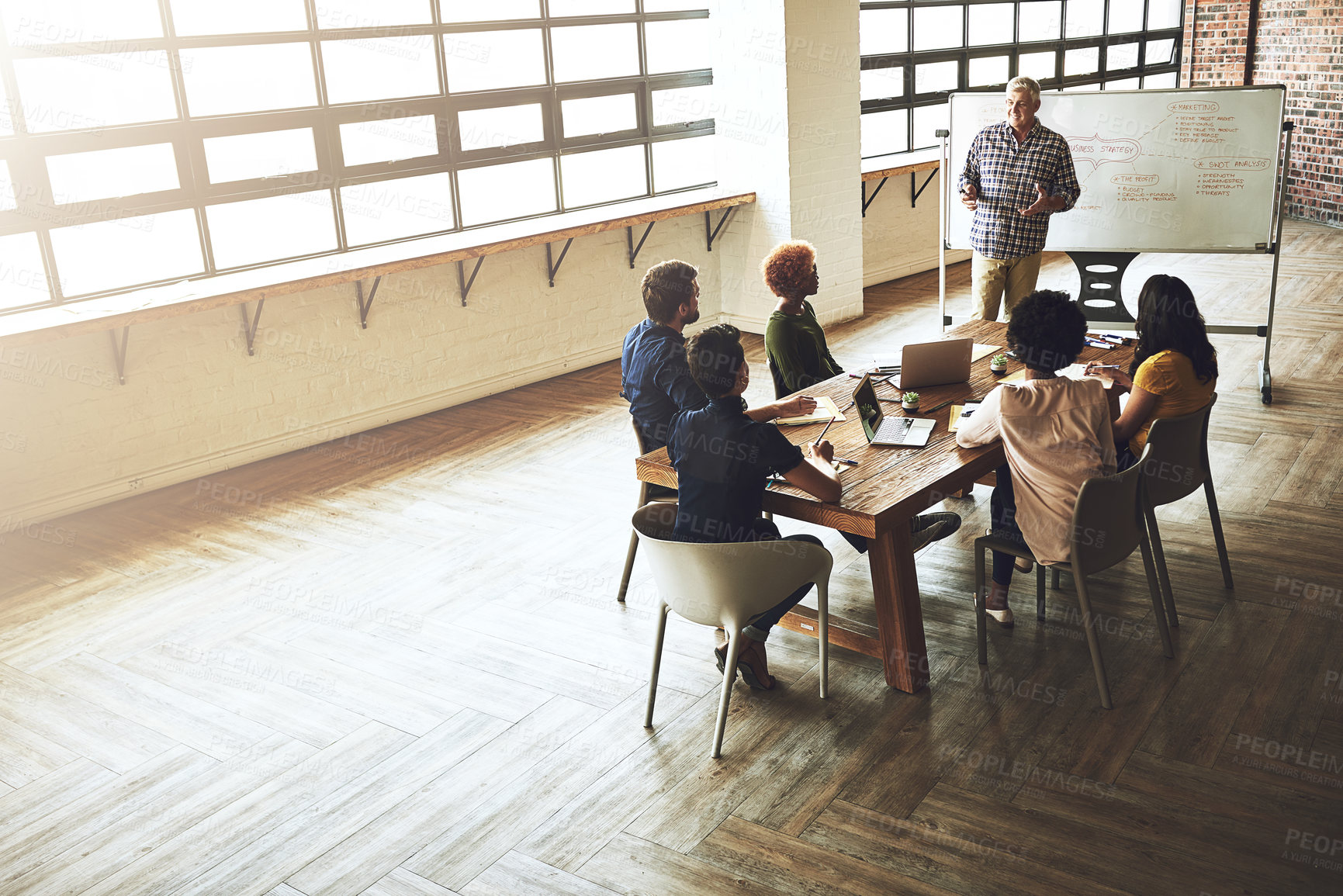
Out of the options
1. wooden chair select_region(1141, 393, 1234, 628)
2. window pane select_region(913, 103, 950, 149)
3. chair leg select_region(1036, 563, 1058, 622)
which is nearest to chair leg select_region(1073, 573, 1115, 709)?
wooden chair select_region(1141, 393, 1234, 628)

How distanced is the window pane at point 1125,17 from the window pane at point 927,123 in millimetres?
2767

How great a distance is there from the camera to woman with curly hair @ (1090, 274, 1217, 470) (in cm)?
328

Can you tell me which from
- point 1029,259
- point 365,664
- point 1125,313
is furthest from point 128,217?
point 1125,313

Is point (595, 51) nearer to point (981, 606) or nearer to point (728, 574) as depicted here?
point (981, 606)

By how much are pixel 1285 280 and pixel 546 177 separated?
17.3ft

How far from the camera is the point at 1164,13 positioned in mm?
11133

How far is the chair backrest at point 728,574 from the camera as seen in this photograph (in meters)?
2.71

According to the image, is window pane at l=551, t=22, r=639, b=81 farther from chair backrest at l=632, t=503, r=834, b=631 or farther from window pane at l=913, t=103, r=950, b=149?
chair backrest at l=632, t=503, r=834, b=631

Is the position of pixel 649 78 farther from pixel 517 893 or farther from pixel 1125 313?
pixel 517 893

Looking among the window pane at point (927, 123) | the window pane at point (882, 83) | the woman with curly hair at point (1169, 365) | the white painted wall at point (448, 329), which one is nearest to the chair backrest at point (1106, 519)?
the woman with curly hair at point (1169, 365)

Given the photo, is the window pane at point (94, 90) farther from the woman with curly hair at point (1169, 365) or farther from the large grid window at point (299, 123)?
the woman with curly hair at point (1169, 365)

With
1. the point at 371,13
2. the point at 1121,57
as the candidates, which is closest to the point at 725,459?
the point at 371,13

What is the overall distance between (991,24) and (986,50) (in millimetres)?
229

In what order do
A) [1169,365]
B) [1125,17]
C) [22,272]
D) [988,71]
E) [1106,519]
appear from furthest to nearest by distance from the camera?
[1125,17]
[988,71]
[22,272]
[1169,365]
[1106,519]
